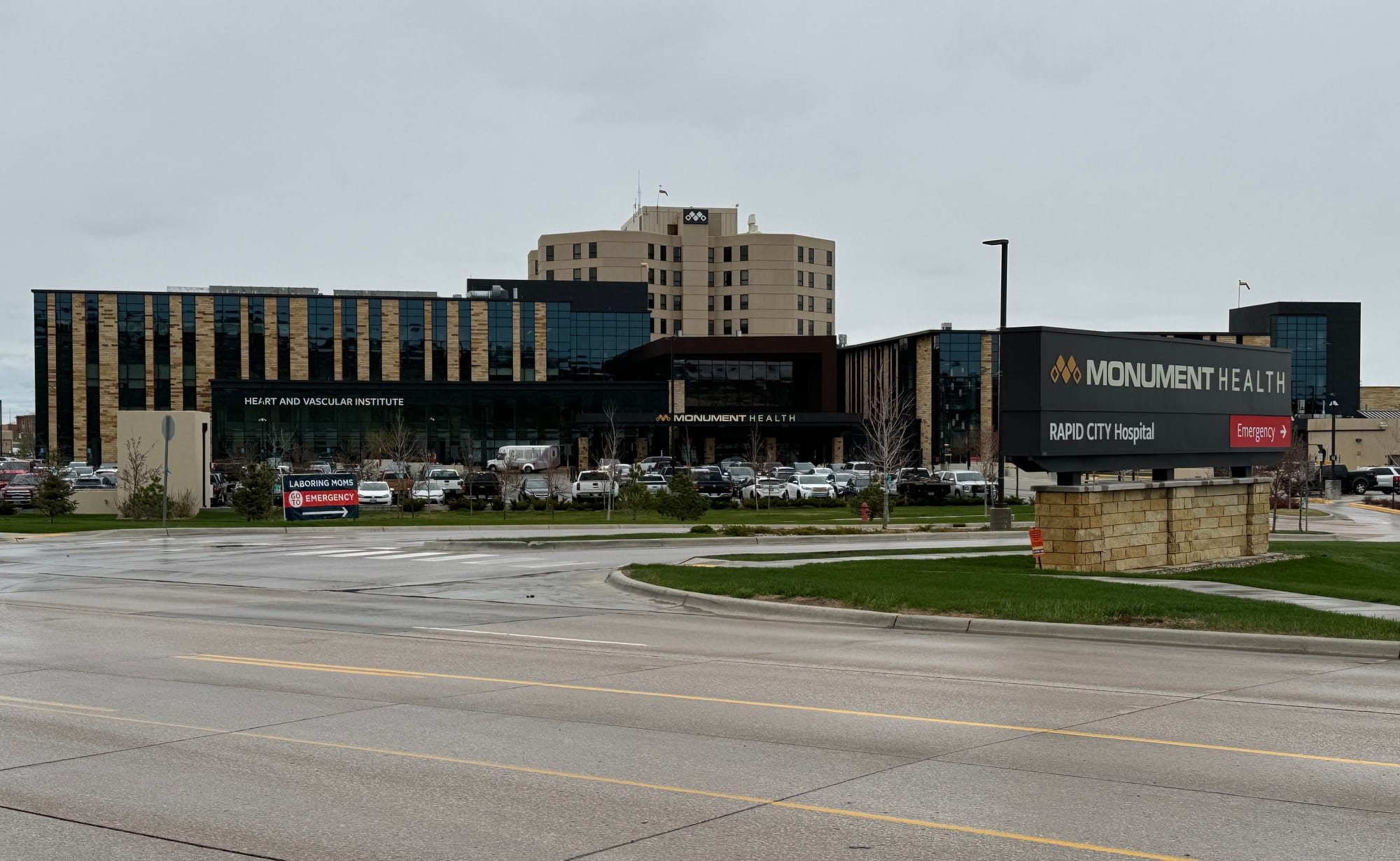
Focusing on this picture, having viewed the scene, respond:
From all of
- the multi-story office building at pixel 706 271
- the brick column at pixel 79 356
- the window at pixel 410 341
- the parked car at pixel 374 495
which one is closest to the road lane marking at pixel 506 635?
the parked car at pixel 374 495

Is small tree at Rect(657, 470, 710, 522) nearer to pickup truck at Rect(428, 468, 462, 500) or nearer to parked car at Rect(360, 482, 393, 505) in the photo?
pickup truck at Rect(428, 468, 462, 500)

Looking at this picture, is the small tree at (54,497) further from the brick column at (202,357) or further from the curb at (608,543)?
the brick column at (202,357)

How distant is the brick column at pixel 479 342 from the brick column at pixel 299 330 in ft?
43.0

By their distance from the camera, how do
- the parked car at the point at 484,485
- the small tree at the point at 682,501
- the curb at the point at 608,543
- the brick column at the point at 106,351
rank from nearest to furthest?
the curb at the point at 608,543, the small tree at the point at 682,501, the parked car at the point at 484,485, the brick column at the point at 106,351

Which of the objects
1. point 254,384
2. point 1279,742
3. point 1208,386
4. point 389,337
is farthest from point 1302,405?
point 1279,742

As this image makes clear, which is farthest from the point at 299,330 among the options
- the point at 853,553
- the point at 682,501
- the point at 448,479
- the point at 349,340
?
the point at 853,553

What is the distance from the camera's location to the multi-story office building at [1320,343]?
458 feet

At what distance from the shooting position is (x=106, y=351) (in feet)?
326

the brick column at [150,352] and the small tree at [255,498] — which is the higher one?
the brick column at [150,352]

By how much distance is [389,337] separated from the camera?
103m

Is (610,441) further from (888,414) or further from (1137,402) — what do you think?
(1137,402)

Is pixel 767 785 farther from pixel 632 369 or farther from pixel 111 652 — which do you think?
pixel 632 369

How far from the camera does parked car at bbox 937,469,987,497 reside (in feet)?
192

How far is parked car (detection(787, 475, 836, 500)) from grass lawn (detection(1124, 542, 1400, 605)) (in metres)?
27.5
